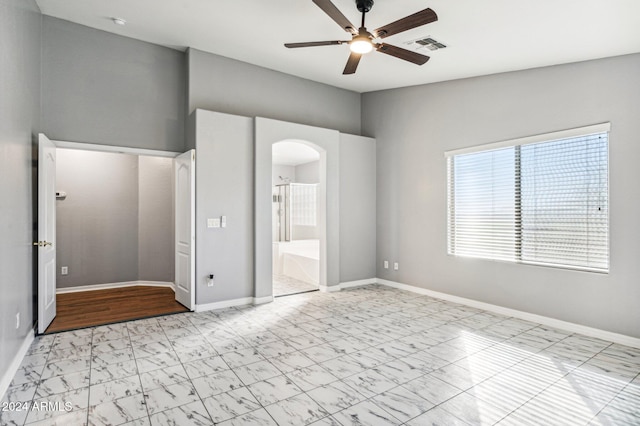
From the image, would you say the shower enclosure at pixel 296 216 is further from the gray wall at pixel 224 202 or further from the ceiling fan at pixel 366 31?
the ceiling fan at pixel 366 31

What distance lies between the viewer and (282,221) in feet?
30.3

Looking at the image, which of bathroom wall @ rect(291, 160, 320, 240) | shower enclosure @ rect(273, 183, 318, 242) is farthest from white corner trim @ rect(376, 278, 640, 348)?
shower enclosure @ rect(273, 183, 318, 242)

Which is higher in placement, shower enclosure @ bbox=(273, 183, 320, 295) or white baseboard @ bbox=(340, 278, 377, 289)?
shower enclosure @ bbox=(273, 183, 320, 295)

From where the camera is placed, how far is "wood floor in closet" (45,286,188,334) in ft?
13.5

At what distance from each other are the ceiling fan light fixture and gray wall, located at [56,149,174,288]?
425cm

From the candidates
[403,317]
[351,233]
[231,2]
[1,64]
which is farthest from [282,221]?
[1,64]

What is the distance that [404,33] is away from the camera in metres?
3.77

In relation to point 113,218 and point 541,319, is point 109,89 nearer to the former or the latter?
point 113,218

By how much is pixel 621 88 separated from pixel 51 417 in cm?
564

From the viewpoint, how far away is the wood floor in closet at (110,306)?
4129mm

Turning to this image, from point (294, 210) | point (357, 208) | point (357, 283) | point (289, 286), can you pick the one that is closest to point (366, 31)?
point (357, 208)

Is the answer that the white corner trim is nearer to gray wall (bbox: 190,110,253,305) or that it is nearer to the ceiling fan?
gray wall (bbox: 190,110,253,305)

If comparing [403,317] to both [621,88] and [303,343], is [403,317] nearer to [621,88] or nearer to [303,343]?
[303,343]

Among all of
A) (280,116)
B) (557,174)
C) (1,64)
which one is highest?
(280,116)
